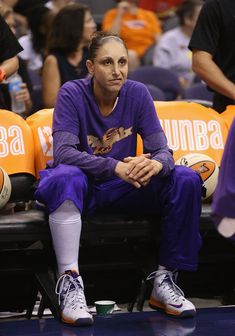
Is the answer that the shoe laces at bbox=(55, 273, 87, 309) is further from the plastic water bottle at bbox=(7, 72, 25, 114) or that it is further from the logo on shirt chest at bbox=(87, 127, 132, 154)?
the plastic water bottle at bbox=(7, 72, 25, 114)

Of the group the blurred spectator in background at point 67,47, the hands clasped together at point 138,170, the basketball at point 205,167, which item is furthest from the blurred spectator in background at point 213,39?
the hands clasped together at point 138,170

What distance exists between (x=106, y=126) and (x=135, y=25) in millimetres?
6252

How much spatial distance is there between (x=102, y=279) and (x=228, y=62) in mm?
1771

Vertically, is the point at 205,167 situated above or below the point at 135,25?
above

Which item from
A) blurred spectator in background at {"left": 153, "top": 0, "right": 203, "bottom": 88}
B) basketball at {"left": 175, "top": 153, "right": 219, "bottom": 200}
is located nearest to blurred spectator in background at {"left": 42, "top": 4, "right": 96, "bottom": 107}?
basketball at {"left": 175, "top": 153, "right": 219, "bottom": 200}

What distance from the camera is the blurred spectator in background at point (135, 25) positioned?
35.9 feet

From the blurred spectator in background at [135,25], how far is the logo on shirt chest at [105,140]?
5738mm

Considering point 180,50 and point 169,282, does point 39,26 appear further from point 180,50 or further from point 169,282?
point 169,282

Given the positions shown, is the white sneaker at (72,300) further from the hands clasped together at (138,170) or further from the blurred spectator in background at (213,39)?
the blurred spectator in background at (213,39)

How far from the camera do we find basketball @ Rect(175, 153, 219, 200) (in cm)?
541

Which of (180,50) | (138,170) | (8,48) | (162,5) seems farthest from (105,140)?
(162,5)

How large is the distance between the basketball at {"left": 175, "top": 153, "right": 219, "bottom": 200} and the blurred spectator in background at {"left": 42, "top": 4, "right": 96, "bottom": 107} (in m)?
1.70

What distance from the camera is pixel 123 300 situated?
564 centimetres

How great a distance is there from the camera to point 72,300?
4695 millimetres
